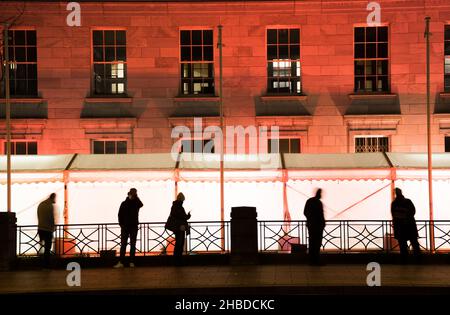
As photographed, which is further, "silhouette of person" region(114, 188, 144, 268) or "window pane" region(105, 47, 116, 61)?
"window pane" region(105, 47, 116, 61)

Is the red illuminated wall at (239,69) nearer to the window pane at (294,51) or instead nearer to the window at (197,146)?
the window pane at (294,51)

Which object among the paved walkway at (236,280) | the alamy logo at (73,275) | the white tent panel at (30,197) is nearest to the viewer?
the paved walkway at (236,280)

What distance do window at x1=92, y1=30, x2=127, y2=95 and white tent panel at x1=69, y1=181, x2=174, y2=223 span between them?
16.5 ft

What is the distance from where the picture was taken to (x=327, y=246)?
71.6 ft

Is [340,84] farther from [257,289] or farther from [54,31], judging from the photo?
[257,289]

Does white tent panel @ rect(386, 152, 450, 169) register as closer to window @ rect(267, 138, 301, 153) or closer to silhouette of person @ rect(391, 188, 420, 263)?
window @ rect(267, 138, 301, 153)

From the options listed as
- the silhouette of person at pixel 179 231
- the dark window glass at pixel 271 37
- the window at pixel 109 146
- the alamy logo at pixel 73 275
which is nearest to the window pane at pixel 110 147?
the window at pixel 109 146

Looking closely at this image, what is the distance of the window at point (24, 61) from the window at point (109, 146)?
2628 millimetres

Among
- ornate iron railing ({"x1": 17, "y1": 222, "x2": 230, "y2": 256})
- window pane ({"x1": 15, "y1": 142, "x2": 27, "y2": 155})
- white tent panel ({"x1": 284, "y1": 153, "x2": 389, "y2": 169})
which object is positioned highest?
window pane ({"x1": 15, "y1": 142, "x2": 27, "y2": 155})

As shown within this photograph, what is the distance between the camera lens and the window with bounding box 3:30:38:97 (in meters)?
26.5

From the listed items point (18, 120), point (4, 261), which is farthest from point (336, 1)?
point (4, 261)

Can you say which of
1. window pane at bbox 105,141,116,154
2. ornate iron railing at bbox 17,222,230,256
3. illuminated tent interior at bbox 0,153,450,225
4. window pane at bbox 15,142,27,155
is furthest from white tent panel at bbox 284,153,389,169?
window pane at bbox 15,142,27,155

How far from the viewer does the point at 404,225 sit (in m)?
18.8

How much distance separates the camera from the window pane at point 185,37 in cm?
2664
